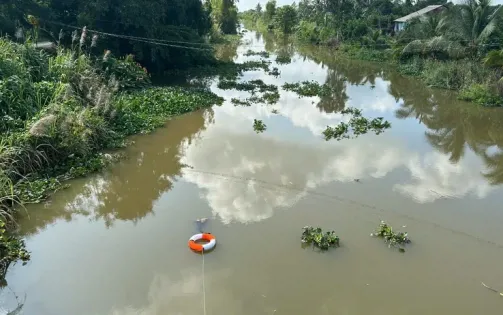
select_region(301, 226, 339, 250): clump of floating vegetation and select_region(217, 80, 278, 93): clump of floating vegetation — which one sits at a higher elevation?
select_region(217, 80, 278, 93): clump of floating vegetation

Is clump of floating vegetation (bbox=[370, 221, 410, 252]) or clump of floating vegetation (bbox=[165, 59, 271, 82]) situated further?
clump of floating vegetation (bbox=[165, 59, 271, 82])

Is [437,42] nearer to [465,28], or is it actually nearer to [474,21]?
[465,28]

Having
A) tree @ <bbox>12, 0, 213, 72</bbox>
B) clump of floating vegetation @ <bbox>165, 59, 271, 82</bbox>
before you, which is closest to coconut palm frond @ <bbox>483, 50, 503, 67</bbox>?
clump of floating vegetation @ <bbox>165, 59, 271, 82</bbox>

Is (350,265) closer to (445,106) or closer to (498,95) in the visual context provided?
(445,106)

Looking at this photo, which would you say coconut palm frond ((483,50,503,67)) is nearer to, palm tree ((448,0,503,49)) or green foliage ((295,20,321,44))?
palm tree ((448,0,503,49))

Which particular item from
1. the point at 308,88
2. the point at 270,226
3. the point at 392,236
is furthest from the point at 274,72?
the point at 392,236

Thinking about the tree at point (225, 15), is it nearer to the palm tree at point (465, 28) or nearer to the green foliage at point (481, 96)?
the palm tree at point (465, 28)

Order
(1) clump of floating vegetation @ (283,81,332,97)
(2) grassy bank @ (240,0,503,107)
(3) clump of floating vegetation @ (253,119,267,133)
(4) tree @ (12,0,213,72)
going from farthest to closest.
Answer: (1) clump of floating vegetation @ (283,81,332,97)
(2) grassy bank @ (240,0,503,107)
(4) tree @ (12,0,213,72)
(3) clump of floating vegetation @ (253,119,267,133)
